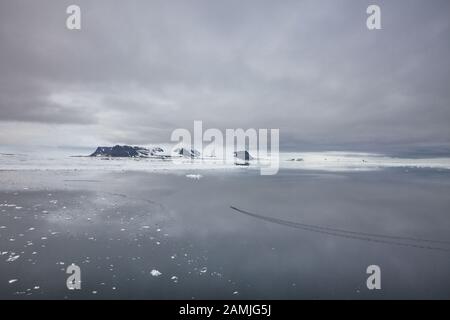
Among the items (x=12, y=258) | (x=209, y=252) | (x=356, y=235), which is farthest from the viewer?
(x=356, y=235)

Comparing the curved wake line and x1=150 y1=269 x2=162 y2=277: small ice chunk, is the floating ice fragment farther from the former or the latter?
the curved wake line

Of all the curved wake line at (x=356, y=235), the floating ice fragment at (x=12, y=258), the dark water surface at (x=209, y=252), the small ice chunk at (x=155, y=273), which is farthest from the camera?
the curved wake line at (x=356, y=235)

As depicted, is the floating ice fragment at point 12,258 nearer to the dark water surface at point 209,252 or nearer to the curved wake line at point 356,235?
the dark water surface at point 209,252

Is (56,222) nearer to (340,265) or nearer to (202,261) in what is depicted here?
(202,261)

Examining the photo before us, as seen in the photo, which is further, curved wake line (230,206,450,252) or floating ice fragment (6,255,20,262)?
curved wake line (230,206,450,252)

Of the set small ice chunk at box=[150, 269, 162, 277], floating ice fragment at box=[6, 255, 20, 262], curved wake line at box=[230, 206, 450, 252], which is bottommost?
curved wake line at box=[230, 206, 450, 252]

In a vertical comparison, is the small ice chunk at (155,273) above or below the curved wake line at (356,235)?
above

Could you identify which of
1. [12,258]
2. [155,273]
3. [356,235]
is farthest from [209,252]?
[356,235]

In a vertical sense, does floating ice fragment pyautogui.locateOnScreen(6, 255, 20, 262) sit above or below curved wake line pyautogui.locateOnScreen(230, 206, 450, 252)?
above

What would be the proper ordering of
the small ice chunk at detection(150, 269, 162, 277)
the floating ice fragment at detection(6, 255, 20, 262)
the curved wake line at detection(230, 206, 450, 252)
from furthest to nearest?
the curved wake line at detection(230, 206, 450, 252) < the floating ice fragment at detection(6, 255, 20, 262) < the small ice chunk at detection(150, 269, 162, 277)

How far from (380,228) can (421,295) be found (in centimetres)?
554

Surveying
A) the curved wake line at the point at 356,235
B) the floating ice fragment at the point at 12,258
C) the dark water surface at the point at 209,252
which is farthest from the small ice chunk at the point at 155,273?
the curved wake line at the point at 356,235

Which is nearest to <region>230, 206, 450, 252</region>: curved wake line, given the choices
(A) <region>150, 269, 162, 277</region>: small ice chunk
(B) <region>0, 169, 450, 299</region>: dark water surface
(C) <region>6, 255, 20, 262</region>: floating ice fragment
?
(B) <region>0, 169, 450, 299</region>: dark water surface

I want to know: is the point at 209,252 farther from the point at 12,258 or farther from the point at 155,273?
the point at 12,258
